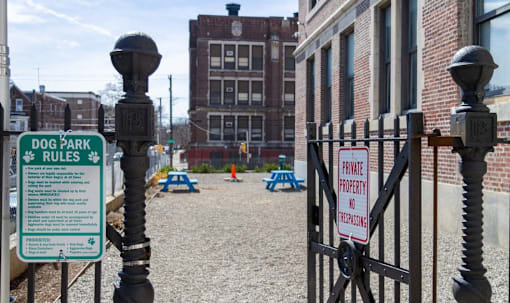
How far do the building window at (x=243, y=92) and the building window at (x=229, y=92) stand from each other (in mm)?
497

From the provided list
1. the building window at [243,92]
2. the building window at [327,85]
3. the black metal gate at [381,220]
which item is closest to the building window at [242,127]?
the building window at [243,92]

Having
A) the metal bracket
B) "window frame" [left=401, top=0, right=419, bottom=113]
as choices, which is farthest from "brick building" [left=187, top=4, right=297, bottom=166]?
the metal bracket

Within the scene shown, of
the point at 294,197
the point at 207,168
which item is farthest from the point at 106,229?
the point at 207,168

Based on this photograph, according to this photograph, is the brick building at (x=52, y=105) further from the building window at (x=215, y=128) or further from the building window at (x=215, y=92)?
the building window at (x=215, y=92)

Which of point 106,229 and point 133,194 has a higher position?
point 133,194

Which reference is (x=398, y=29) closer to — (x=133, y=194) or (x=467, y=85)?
(x=467, y=85)

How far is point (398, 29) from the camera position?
10789mm

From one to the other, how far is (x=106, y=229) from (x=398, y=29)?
964 centimetres

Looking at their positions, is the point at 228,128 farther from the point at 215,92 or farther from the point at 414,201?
the point at 414,201

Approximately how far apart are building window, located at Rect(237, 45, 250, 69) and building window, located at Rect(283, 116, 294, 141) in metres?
6.39

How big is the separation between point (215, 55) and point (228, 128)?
680cm

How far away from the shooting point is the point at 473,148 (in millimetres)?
2770

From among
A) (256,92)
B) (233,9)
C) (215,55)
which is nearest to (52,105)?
(215,55)

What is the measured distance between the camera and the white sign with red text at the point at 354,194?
3.01 metres
